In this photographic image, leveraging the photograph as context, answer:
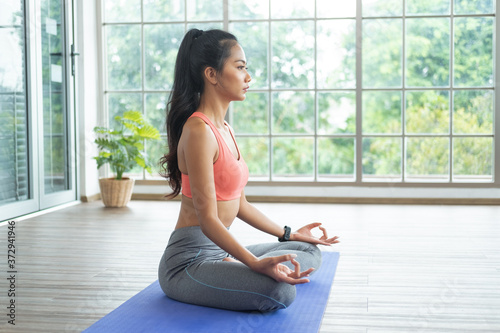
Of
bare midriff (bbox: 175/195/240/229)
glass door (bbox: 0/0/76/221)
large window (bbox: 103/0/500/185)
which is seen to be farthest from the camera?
large window (bbox: 103/0/500/185)

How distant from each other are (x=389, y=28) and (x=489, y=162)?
58.7 inches

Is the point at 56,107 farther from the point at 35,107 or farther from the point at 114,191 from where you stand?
the point at 114,191

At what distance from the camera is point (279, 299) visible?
187cm

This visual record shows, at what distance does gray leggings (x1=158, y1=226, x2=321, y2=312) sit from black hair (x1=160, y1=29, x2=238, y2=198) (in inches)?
12.3

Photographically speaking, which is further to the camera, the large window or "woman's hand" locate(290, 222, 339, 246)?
the large window

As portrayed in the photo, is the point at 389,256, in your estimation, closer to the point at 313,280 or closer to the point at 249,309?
the point at 313,280

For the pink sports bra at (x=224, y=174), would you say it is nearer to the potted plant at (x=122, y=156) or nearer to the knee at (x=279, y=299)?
the knee at (x=279, y=299)

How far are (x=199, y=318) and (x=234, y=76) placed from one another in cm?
80

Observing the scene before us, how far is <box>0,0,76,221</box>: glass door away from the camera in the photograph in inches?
164

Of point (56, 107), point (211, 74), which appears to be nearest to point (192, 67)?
point (211, 74)

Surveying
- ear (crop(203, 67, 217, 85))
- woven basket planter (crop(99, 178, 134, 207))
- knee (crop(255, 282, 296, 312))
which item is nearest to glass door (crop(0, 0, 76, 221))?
woven basket planter (crop(99, 178, 134, 207))

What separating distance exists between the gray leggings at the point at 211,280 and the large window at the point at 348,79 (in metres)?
3.37

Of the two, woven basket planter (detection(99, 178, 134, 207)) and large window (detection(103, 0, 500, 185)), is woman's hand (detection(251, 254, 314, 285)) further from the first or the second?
large window (detection(103, 0, 500, 185))

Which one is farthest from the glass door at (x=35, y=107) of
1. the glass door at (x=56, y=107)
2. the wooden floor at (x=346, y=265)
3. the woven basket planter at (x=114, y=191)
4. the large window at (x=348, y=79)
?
the large window at (x=348, y=79)
